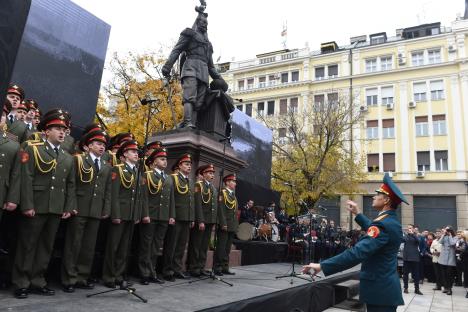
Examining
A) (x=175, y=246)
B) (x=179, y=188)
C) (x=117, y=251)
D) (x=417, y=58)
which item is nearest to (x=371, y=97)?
(x=417, y=58)

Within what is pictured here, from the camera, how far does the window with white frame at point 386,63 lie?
3329cm

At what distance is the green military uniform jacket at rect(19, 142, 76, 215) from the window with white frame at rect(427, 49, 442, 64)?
111 feet

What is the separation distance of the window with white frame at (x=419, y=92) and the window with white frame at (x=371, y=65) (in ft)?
12.7

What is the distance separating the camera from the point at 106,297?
13.1ft

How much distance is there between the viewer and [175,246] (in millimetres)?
5695

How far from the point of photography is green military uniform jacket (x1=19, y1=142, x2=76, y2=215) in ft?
12.9

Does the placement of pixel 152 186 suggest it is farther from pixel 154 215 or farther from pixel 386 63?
pixel 386 63

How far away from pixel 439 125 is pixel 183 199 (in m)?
29.8

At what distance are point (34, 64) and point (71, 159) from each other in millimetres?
5332

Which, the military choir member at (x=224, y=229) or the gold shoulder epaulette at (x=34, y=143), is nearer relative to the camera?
the gold shoulder epaulette at (x=34, y=143)

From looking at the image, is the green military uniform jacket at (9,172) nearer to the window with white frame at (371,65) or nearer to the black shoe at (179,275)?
the black shoe at (179,275)

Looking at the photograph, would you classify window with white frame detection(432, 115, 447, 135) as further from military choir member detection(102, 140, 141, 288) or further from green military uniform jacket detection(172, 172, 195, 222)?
military choir member detection(102, 140, 141, 288)

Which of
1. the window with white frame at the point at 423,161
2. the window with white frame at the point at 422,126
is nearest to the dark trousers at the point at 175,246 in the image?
the window with white frame at the point at 423,161

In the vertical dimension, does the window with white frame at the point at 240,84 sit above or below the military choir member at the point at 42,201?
above
